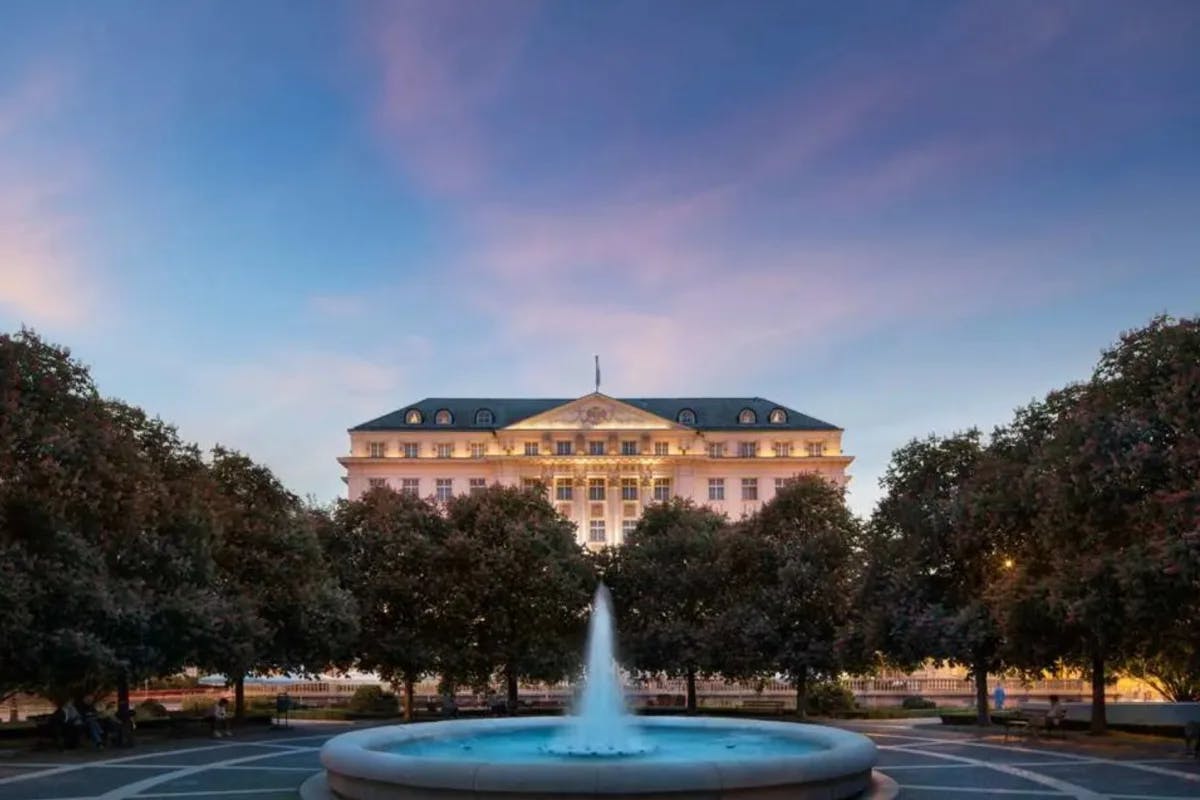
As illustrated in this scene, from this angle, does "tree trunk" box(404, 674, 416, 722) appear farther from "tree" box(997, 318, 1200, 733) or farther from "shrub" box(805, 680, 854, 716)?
"tree" box(997, 318, 1200, 733)

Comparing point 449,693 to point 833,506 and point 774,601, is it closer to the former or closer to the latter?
Result: point 774,601

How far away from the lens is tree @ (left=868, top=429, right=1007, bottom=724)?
42.0 m

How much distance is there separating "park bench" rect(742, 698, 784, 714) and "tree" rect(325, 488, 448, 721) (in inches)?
628

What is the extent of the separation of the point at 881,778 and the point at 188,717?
111 feet

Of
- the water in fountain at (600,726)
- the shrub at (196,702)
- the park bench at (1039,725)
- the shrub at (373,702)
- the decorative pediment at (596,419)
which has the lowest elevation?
the shrub at (196,702)

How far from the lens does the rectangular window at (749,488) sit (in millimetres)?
122875

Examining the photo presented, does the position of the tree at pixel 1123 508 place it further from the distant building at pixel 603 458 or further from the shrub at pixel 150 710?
the distant building at pixel 603 458

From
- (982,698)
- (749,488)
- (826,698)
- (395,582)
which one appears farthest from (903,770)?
(749,488)

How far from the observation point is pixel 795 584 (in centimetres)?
5097

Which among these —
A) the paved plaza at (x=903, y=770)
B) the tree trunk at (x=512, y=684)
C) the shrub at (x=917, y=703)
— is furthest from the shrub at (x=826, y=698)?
the paved plaza at (x=903, y=770)

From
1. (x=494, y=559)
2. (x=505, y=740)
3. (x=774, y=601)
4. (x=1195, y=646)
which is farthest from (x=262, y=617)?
(x=1195, y=646)

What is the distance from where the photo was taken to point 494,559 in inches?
2025

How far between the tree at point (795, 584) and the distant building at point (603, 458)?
2576 inches

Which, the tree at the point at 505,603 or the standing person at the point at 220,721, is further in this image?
the tree at the point at 505,603
